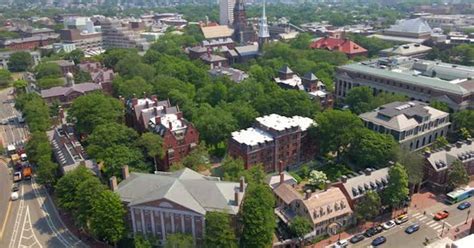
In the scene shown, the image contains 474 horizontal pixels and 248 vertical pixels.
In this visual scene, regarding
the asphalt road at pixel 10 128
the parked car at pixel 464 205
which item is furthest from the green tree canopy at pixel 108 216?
the asphalt road at pixel 10 128

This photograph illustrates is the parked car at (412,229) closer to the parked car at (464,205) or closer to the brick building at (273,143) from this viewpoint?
the parked car at (464,205)

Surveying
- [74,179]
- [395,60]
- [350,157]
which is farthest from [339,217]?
[395,60]

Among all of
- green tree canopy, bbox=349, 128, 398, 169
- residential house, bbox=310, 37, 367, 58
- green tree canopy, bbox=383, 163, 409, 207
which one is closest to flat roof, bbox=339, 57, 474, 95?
green tree canopy, bbox=349, 128, 398, 169

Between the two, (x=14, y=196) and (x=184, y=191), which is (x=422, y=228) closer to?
(x=184, y=191)

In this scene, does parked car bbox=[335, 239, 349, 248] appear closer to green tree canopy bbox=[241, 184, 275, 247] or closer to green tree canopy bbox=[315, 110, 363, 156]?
green tree canopy bbox=[241, 184, 275, 247]

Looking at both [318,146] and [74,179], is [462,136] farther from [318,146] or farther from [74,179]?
[74,179]

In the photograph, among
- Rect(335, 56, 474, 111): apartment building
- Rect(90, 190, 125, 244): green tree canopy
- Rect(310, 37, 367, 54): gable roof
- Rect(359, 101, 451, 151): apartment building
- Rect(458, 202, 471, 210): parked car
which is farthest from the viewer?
Rect(310, 37, 367, 54): gable roof

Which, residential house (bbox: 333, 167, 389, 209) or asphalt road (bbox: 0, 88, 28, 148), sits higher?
residential house (bbox: 333, 167, 389, 209)
